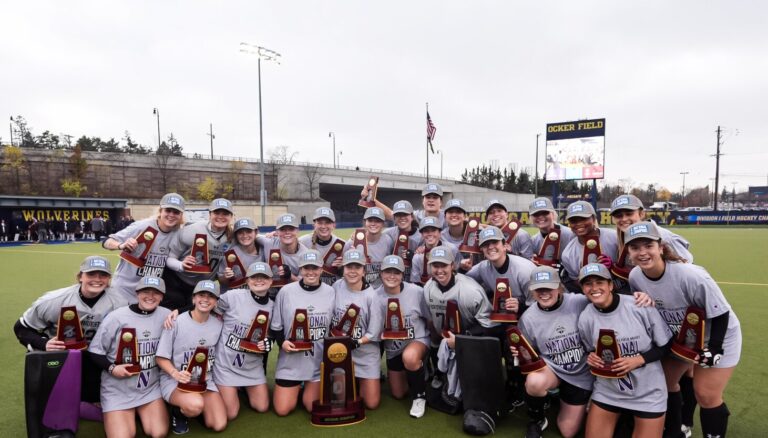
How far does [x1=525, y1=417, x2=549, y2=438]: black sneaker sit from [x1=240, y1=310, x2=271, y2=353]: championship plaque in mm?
2756

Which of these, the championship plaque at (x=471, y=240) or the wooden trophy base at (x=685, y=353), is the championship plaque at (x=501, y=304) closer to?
the championship plaque at (x=471, y=240)

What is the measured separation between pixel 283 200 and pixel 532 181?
1739 inches

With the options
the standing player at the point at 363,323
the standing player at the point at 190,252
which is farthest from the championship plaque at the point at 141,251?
the standing player at the point at 363,323

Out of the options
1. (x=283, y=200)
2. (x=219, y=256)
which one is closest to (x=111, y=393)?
(x=219, y=256)

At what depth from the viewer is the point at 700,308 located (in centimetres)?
364

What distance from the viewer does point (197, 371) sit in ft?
14.5

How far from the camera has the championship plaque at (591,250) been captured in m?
4.64

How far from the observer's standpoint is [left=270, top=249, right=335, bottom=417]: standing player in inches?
193

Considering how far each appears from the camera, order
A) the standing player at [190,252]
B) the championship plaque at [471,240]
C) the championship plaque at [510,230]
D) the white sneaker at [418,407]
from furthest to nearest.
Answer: the championship plaque at [510,230] < the championship plaque at [471,240] < the standing player at [190,252] < the white sneaker at [418,407]

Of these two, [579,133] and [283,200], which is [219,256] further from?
[283,200]

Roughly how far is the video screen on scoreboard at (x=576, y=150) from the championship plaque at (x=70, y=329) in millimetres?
35382

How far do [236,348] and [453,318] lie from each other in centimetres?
240

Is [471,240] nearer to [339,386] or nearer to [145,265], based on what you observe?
[339,386]

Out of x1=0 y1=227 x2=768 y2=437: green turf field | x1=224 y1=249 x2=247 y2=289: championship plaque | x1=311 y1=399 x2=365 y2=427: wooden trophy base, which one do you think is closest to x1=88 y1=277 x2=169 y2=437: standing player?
x1=0 y1=227 x2=768 y2=437: green turf field
